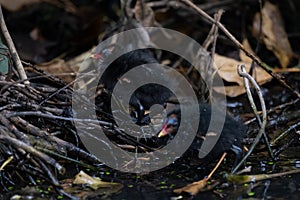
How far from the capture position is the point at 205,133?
186 cm

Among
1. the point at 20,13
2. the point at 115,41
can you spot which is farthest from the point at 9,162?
the point at 20,13

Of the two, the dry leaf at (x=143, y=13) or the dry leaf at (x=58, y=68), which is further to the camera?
the dry leaf at (x=143, y=13)

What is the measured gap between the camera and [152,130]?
187 centimetres

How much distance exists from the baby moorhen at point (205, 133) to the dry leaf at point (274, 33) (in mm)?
993

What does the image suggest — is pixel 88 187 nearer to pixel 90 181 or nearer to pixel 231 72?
pixel 90 181

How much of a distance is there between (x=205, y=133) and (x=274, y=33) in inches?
48.6

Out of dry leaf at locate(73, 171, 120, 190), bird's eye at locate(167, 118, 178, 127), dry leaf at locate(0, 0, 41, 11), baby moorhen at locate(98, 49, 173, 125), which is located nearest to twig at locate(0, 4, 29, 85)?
baby moorhen at locate(98, 49, 173, 125)

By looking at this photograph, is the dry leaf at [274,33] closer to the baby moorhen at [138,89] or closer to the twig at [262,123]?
the baby moorhen at [138,89]

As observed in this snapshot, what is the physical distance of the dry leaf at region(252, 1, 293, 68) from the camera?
2836mm

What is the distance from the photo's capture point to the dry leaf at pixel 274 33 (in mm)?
2836

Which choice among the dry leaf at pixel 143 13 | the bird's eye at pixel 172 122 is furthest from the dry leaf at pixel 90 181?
the dry leaf at pixel 143 13

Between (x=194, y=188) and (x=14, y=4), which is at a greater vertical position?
(x=14, y=4)

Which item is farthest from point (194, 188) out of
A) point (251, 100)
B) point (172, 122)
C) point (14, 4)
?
point (14, 4)

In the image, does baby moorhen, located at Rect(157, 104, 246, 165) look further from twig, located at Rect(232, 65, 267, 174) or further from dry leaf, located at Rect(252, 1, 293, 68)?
dry leaf, located at Rect(252, 1, 293, 68)
